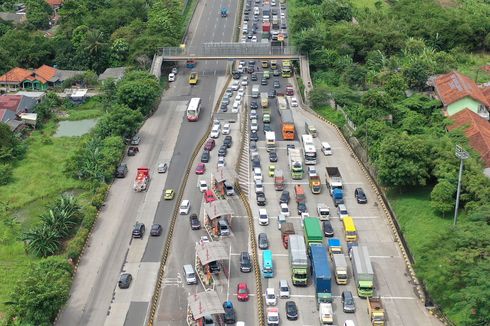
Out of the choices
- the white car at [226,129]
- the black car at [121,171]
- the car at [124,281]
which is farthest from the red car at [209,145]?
the car at [124,281]

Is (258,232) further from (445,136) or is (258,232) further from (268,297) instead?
(445,136)

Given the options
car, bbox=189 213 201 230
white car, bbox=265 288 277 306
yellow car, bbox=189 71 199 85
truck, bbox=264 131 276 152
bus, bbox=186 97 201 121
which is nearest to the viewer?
white car, bbox=265 288 277 306

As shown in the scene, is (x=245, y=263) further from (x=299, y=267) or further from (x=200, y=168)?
(x=200, y=168)

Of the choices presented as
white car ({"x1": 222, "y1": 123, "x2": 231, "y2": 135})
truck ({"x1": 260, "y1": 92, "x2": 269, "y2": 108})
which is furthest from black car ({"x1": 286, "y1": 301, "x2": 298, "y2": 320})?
truck ({"x1": 260, "y1": 92, "x2": 269, "y2": 108})

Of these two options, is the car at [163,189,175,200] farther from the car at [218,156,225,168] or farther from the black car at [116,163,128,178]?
the car at [218,156,225,168]

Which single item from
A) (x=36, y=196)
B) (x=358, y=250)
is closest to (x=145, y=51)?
(x=36, y=196)

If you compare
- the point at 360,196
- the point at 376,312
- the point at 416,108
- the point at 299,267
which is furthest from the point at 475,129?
the point at 376,312
